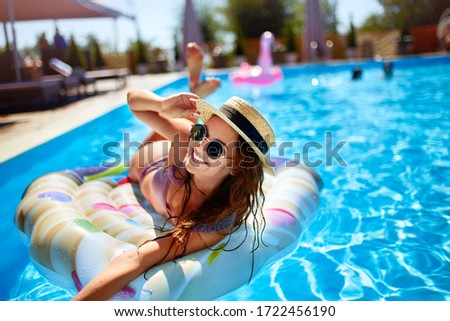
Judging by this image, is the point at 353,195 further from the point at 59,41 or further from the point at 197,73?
the point at 59,41

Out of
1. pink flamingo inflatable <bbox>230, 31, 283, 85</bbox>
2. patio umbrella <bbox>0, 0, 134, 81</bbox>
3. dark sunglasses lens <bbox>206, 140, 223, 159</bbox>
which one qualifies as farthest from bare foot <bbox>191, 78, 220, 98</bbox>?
pink flamingo inflatable <bbox>230, 31, 283, 85</bbox>

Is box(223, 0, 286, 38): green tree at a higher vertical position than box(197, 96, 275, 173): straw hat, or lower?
higher

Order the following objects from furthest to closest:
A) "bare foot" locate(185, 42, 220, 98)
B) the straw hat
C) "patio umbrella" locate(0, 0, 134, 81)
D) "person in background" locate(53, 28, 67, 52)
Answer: "person in background" locate(53, 28, 67, 52) → "patio umbrella" locate(0, 0, 134, 81) → "bare foot" locate(185, 42, 220, 98) → the straw hat

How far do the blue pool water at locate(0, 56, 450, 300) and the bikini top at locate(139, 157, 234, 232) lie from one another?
12.6 inches

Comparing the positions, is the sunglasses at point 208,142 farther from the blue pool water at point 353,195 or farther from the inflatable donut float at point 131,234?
the blue pool water at point 353,195

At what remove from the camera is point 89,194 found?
2713mm

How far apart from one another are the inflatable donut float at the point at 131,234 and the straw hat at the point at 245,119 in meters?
0.52

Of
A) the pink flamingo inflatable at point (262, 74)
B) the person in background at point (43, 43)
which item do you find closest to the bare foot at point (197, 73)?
the pink flamingo inflatable at point (262, 74)

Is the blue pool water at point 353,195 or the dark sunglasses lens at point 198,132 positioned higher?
the dark sunglasses lens at point 198,132

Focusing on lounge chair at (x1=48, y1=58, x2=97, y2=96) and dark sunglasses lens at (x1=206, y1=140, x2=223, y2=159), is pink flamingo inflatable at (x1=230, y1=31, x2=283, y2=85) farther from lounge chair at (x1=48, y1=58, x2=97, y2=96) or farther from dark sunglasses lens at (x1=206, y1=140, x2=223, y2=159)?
dark sunglasses lens at (x1=206, y1=140, x2=223, y2=159)

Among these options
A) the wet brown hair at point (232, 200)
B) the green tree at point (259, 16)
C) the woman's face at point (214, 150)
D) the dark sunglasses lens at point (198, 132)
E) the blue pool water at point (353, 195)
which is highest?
the green tree at point (259, 16)

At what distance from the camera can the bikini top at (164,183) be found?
79.8 inches

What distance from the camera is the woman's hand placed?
2010 mm

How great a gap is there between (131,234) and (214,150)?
690mm
